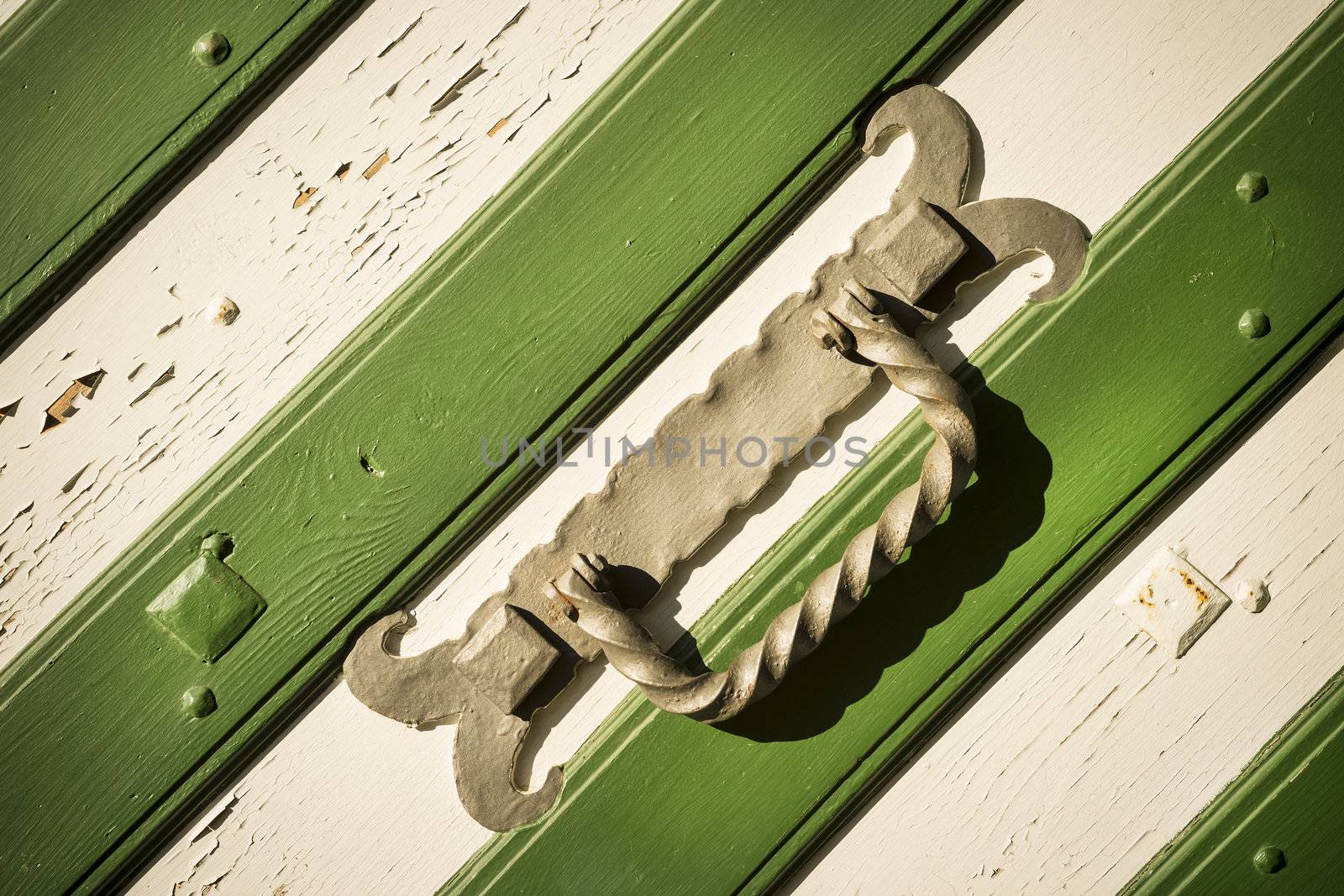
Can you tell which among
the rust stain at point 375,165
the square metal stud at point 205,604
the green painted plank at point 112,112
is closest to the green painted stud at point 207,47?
the green painted plank at point 112,112

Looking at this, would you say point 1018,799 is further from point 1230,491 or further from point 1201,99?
point 1201,99

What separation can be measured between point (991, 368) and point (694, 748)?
1.27 feet

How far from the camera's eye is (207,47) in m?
0.65

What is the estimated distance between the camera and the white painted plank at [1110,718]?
72cm

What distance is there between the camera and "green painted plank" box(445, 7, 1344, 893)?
0.69 meters

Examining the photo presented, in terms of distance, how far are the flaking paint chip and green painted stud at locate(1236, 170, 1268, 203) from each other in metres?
0.29

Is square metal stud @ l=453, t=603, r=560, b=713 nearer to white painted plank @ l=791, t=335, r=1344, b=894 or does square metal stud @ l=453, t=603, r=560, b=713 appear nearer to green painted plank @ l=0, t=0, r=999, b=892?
green painted plank @ l=0, t=0, r=999, b=892

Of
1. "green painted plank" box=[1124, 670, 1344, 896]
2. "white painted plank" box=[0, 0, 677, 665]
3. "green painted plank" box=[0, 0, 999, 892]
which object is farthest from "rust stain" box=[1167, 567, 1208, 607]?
"white painted plank" box=[0, 0, 677, 665]

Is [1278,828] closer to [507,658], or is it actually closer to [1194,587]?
[1194,587]

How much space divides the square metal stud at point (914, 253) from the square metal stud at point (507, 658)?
1.24ft

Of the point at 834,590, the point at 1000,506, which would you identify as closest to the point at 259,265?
the point at 834,590

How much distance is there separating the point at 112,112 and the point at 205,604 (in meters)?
0.38

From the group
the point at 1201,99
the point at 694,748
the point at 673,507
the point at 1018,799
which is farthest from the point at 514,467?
the point at 1201,99

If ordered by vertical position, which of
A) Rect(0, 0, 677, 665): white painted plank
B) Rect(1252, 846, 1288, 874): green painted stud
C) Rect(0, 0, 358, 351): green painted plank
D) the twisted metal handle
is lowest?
Rect(1252, 846, 1288, 874): green painted stud
